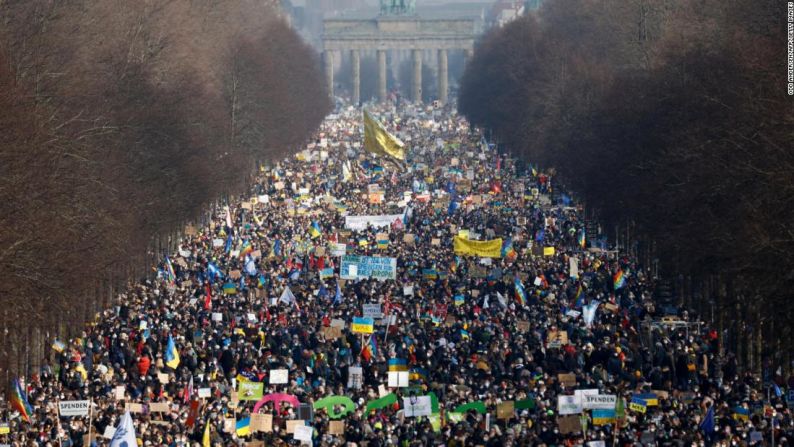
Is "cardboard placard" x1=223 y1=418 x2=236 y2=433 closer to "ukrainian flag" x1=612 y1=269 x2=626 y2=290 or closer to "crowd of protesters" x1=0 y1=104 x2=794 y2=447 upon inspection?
"crowd of protesters" x1=0 y1=104 x2=794 y2=447

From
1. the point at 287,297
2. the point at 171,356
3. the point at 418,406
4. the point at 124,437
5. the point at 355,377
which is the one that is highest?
the point at 124,437

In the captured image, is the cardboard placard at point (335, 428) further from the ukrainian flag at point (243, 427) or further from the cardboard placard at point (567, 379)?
the cardboard placard at point (567, 379)

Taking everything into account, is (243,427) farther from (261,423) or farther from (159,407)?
(159,407)

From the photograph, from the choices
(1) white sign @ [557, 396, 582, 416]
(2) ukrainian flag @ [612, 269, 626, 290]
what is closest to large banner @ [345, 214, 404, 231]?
(2) ukrainian flag @ [612, 269, 626, 290]

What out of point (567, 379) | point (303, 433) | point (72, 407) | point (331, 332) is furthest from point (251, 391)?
point (331, 332)

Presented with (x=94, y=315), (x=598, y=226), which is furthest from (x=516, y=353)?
(x=598, y=226)

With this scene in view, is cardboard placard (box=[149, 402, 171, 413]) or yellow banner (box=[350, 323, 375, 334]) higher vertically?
cardboard placard (box=[149, 402, 171, 413])

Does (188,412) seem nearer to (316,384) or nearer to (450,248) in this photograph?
(316,384)
